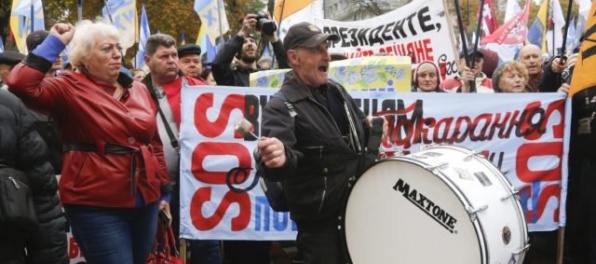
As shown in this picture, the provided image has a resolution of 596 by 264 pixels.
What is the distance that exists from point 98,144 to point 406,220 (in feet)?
5.23

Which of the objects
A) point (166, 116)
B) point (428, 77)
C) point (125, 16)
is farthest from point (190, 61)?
point (125, 16)

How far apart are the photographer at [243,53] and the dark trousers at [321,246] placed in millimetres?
2491

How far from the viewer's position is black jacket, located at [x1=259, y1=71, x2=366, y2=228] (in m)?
3.50

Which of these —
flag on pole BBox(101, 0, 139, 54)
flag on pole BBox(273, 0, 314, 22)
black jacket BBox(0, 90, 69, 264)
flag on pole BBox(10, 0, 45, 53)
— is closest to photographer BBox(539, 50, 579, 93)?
flag on pole BBox(273, 0, 314, 22)

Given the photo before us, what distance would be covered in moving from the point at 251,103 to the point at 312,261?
2.05m

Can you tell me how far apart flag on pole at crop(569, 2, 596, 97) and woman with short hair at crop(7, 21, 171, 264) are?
278 centimetres

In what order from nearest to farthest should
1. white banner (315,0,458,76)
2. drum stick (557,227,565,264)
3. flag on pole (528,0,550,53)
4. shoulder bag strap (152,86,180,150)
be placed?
1. shoulder bag strap (152,86,180,150)
2. drum stick (557,227,565,264)
3. white banner (315,0,458,76)
4. flag on pole (528,0,550,53)

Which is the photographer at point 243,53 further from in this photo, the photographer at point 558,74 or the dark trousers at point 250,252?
the photographer at point 558,74

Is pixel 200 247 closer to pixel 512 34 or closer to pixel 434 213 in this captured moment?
pixel 434 213

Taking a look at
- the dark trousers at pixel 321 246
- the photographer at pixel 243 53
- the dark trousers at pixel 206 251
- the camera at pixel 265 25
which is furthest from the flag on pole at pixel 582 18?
the dark trousers at pixel 321 246

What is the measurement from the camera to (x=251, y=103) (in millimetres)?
5371

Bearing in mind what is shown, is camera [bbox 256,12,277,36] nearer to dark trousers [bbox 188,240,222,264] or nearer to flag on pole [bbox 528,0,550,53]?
dark trousers [bbox 188,240,222,264]

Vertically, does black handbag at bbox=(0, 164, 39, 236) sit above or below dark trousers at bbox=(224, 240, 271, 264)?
above

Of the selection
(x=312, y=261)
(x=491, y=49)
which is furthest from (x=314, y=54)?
(x=491, y=49)
